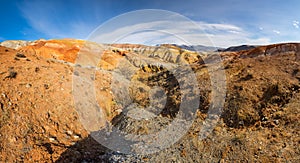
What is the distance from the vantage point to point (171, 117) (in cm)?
969

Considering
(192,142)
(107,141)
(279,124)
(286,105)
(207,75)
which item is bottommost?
(107,141)

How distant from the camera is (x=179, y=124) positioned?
28.8 feet

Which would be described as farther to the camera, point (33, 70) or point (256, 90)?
point (33, 70)

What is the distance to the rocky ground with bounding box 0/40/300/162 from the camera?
6582 mm

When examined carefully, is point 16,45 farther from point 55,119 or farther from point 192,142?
point 192,142

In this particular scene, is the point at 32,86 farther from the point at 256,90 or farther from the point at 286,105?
the point at 286,105

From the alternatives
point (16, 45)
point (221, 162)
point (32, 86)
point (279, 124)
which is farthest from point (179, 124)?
point (16, 45)

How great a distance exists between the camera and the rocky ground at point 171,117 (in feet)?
21.6

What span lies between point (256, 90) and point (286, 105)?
4.75 feet

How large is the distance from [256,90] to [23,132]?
993cm

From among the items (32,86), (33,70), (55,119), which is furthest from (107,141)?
(33,70)

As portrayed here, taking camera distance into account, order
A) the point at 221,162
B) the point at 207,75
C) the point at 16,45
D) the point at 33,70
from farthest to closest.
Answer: the point at 16,45 < the point at 207,75 < the point at 33,70 < the point at 221,162

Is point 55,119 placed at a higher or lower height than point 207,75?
lower

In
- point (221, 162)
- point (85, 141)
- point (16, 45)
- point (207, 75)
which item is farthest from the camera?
point (16, 45)
